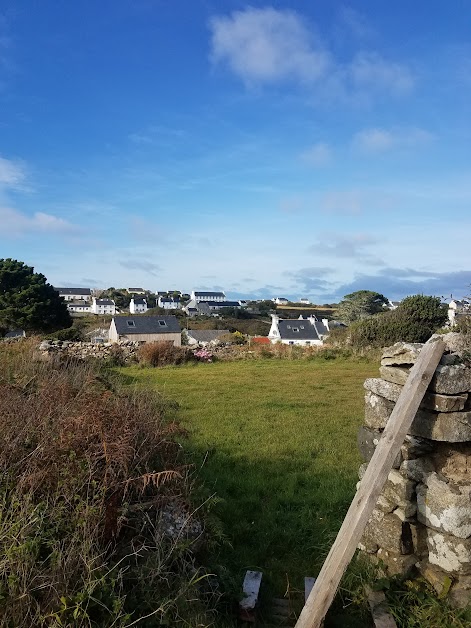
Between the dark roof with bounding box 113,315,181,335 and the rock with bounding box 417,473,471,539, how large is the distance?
31.2m

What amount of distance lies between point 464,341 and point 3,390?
5.19m

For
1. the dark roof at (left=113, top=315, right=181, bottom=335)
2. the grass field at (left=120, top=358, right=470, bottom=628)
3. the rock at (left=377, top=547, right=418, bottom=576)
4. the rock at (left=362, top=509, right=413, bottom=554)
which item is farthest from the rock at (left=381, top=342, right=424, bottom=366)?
the dark roof at (left=113, top=315, right=181, bottom=335)

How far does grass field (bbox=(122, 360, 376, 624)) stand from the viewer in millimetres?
4578

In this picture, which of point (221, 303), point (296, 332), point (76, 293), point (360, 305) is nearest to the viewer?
point (296, 332)

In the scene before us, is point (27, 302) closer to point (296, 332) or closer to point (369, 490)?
point (296, 332)

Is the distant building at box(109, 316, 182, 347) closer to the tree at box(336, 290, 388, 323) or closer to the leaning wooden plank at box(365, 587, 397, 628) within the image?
the tree at box(336, 290, 388, 323)

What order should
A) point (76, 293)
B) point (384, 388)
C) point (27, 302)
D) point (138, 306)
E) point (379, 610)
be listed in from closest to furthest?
point (379, 610), point (384, 388), point (27, 302), point (138, 306), point (76, 293)

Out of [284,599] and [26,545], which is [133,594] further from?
[284,599]

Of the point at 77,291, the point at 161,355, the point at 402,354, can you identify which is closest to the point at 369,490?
the point at 402,354

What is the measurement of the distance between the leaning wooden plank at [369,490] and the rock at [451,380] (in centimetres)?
11

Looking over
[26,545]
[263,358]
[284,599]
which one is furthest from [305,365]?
[26,545]

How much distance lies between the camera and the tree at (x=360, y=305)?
160ft

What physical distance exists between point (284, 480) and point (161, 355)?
1426 cm

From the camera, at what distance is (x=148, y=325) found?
35750 millimetres
